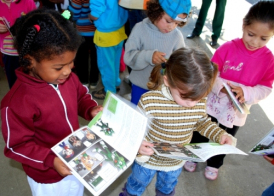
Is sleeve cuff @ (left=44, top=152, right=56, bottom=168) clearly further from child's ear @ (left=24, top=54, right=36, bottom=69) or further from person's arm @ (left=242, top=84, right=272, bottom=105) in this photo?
person's arm @ (left=242, top=84, right=272, bottom=105)

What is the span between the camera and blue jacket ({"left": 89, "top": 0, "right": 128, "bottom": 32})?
196cm

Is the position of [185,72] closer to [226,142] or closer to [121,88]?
[226,142]

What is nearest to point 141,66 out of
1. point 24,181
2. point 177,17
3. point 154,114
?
point 177,17

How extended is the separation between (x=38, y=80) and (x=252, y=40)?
124 centimetres

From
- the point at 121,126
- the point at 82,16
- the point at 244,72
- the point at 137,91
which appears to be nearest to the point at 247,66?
the point at 244,72

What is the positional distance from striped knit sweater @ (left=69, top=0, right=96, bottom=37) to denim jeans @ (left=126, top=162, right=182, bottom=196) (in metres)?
1.55

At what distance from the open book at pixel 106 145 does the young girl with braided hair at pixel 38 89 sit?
0.22 ft

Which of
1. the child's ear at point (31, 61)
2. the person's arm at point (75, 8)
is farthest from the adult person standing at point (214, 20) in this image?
the child's ear at point (31, 61)

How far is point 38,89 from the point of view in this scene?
945 millimetres

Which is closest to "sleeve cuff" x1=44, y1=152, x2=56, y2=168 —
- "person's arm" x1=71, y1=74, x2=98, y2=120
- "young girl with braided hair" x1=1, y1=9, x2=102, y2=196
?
"young girl with braided hair" x1=1, y1=9, x2=102, y2=196

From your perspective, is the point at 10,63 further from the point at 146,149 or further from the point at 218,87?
the point at 218,87

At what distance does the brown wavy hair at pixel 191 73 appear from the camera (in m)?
1.04

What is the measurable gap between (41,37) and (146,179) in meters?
1.00

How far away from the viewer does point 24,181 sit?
1.75 m
